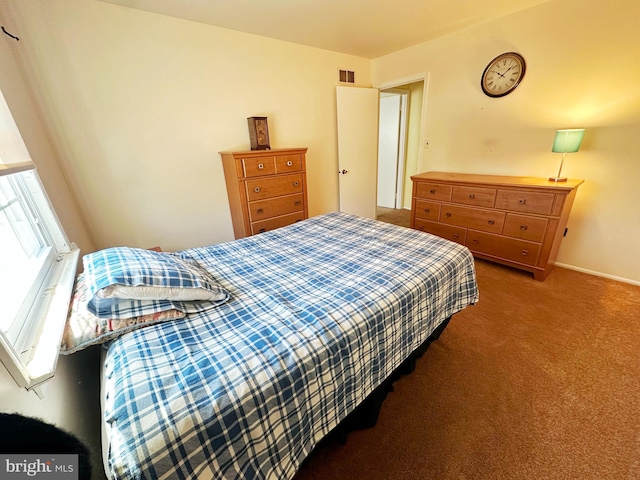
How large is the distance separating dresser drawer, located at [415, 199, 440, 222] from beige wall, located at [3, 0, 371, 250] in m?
1.77

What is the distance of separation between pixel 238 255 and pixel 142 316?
28.3 inches

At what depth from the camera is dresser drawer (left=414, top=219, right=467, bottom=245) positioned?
2889 millimetres

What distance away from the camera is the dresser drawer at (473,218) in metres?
2.59

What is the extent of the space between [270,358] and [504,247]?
2707 millimetres

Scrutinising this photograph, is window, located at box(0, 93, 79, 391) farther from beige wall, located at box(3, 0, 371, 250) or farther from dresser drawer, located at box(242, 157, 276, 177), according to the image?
dresser drawer, located at box(242, 157, 276, 177)

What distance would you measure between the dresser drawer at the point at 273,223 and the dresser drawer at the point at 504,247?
1945 millimetres

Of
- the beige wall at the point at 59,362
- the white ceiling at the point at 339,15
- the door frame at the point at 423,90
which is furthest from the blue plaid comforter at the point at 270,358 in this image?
the door frame at the point at 423,90

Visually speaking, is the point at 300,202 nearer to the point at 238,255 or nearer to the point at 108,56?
the point at 238,255

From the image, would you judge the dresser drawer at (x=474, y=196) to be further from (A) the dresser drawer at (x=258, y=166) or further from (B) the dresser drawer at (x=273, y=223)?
(A) the dresser drawer at (x=258, y=166)

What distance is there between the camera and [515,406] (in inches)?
53.8

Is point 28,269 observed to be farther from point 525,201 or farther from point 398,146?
point 398,146

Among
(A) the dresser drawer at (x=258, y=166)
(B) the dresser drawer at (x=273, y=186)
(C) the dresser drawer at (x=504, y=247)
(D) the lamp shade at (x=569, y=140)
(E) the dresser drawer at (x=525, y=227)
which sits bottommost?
(C) the dresser drawer at (x=504, y=247)

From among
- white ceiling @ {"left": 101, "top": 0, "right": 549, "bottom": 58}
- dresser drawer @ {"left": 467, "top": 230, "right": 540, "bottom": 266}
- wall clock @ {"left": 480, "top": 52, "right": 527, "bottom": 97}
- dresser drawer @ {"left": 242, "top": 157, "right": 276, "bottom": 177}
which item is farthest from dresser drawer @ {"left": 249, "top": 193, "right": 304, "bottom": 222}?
wall clock @ {"left": 480, "top": 52, "right": 527, "bottom": 97}

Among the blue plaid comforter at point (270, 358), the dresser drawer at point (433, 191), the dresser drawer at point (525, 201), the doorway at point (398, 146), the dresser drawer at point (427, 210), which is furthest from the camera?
the doorway at point (398, 146)
